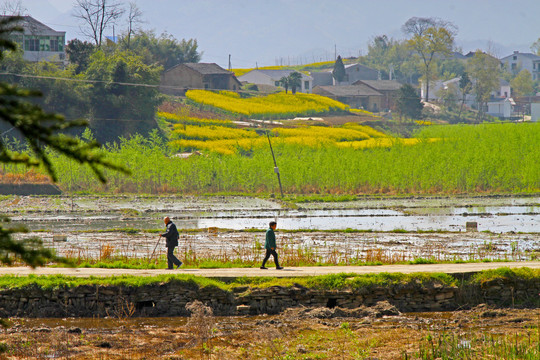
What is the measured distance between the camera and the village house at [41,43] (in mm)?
63219

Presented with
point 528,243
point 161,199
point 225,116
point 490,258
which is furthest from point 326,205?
point 225,116

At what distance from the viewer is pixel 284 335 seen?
11.6 m

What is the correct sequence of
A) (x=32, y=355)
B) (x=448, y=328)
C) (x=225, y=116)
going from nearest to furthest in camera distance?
(x=32, y=355) → (x=448, y=328) → (x=225, y=116)

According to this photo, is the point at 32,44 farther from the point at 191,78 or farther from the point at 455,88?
the point at 455,88

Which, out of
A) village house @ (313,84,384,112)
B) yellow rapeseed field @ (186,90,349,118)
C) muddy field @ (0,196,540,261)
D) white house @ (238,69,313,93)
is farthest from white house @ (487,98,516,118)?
muddy field @ (0,196,540,261)

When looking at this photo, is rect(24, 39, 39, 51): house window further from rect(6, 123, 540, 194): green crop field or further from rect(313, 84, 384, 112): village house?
rect(313, 84, 384, 112): village house

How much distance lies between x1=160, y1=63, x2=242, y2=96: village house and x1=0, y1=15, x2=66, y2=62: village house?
37.5 feet

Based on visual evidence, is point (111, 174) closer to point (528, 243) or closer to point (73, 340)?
point (528, 243)

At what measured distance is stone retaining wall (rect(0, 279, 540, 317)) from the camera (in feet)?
43.7

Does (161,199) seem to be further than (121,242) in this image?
Yes

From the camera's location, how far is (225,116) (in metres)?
65.6

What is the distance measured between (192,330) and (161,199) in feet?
70.7

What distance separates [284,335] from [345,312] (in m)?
2.08

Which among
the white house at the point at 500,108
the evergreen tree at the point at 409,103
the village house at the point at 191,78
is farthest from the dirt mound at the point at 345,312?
the white house at the point at 500,108
